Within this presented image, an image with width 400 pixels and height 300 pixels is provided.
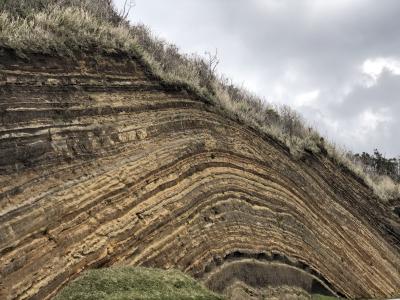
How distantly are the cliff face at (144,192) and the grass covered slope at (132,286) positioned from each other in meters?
0.31

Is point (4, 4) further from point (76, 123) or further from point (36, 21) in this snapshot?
point (76, 123)

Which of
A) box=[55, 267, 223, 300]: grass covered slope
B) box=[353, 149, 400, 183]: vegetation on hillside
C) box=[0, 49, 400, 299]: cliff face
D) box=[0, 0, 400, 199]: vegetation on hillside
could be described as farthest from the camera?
box=[353, 149, 400, 183]: vegetation on hillside

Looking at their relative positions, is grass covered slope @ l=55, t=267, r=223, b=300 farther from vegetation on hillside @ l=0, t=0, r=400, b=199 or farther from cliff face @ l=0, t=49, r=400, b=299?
vegetation on hillside @ l=0, t=0, r=400, b=199

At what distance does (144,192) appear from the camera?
9680 millimetres

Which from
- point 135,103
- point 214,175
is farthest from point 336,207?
point 135,103

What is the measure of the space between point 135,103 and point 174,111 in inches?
50.5

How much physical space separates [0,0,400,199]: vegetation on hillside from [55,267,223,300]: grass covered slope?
3782 millimetres

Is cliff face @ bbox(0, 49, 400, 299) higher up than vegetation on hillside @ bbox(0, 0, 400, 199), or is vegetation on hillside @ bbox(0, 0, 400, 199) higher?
vegetation on hillside @ bbox(0, 0, 400, 199)

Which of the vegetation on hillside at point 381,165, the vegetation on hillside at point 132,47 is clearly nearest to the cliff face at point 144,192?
the vegetation on hillside at point 132,47

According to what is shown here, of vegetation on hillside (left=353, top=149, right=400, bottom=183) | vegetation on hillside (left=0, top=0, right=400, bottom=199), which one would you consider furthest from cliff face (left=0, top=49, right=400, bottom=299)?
vegetation on hillside (left=353, top=149, right=400, bottom=183)

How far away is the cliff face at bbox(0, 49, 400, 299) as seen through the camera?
25.8 feet

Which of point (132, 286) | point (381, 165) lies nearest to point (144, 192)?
point (132, 286)

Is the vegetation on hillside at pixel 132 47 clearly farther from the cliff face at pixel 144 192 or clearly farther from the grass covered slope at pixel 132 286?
the grass covered slope at pixel 132 286

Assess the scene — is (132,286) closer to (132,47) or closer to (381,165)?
(132,47)
